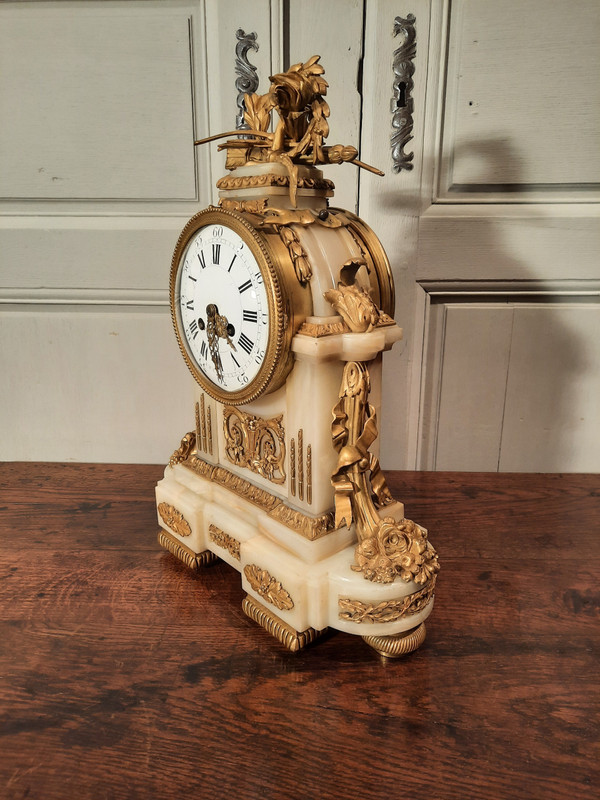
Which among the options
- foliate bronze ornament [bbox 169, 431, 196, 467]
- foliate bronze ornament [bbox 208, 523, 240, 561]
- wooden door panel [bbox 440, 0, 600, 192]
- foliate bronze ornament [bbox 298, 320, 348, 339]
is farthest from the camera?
wooden door panel [bbox 440, 0, 600, 192]

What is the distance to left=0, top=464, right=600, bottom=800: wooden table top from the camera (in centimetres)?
53

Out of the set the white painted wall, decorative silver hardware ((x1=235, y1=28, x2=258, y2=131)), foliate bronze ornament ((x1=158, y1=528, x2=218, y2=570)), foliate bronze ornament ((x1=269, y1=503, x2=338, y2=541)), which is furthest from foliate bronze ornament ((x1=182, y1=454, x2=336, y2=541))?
decorative silver hardware ((x1=235, y1=28, x2=258, y2=131))

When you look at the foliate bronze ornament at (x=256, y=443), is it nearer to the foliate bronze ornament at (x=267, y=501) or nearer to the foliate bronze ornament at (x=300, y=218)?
the foliate bronze ornament at (x=267, y=501)

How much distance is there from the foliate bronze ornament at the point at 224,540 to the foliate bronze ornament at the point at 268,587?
1.6 inches

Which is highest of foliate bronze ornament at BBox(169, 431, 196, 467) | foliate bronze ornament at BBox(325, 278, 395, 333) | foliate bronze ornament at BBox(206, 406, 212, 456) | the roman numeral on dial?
foliate bronze ornament at BBox(325, 278, 395, 333)

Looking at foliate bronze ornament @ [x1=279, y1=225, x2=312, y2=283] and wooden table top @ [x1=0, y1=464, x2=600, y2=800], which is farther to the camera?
foliate bronze ornament @ [x1=279, y1=225, x2=312, y2=283]

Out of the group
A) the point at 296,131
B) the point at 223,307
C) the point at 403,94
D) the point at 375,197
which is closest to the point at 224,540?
the point at 223,307

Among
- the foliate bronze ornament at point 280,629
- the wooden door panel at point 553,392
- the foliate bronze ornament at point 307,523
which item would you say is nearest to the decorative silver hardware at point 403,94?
the wooden door panel at point 553,392

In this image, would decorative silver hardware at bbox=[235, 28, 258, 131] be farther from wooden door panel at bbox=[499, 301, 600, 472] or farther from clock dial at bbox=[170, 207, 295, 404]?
wooden door panel at bbox=[499, 301, 600, 472]

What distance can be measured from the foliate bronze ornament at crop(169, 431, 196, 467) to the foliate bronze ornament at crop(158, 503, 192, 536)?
71 millimetres

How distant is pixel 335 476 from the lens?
666mm

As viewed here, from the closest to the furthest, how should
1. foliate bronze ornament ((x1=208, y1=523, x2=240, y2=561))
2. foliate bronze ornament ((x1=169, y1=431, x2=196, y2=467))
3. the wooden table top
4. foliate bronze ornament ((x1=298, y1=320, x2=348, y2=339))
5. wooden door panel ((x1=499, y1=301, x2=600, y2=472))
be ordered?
the wooden table top
foliate bronze ornament ((x1=298, y1=320, x2=348, y2=339))
foliate bronze ornament ((x1=208, y1=523, x2=240, y2=561))
foliate bronze ornament ((x1=169, y1=431, x2=196, y2=467))
wooden door panel ((x1=499, y1=301, x2=600, y2=472))

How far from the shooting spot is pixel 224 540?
30.9 inches

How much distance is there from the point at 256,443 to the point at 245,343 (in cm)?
15
